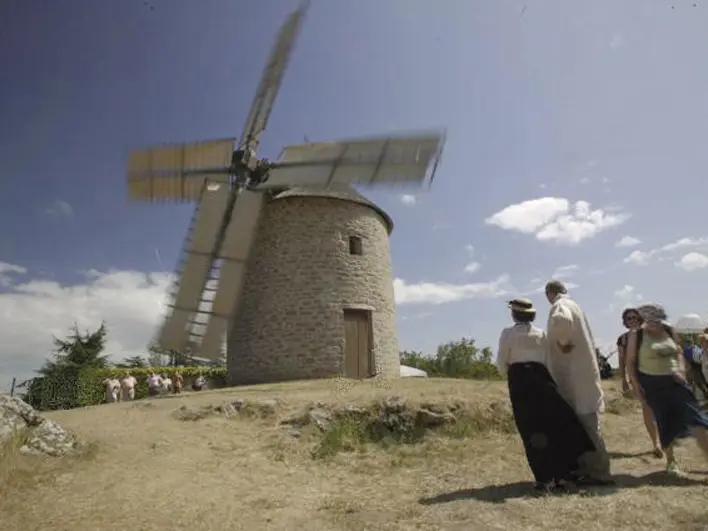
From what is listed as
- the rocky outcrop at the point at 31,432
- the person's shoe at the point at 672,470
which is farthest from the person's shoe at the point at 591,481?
the rocky outcrop at the point at 31,432

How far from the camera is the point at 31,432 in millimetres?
5879

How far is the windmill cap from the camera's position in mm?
4588

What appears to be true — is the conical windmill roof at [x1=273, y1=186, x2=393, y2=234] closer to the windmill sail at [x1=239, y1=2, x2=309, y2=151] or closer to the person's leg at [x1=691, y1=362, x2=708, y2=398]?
the windmill sail at [x1=239, y1=2, x2=309, y2=151]

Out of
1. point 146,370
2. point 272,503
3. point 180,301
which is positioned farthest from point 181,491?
point 146,370

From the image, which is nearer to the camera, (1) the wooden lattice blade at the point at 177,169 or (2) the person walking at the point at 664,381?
(2) the person walking at the point at 664,381

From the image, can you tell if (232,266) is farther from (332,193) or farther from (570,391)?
(570,391)

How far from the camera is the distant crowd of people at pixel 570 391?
418 centimetres

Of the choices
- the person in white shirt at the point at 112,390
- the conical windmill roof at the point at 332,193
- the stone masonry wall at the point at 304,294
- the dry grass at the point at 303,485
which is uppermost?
the conical windmill roof at the point at 332,193

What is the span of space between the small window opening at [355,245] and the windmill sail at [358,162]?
2.08 m

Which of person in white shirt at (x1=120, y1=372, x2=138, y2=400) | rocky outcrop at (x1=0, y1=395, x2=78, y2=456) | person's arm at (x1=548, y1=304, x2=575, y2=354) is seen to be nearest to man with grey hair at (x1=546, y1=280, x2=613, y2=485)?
person's arm at (x1=548, y1=304, x2=575, y2=354)

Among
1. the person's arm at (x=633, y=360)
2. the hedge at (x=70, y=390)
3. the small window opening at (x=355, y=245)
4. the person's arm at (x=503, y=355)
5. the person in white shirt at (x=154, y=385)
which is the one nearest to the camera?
the person's arm at (x=503, y=355)

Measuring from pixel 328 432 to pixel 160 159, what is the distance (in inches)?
347

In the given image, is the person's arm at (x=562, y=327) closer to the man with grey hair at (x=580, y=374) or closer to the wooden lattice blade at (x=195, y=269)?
the man with grey hair at (x=580, y=374)

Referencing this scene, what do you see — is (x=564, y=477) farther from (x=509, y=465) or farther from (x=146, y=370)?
(x=146, y=370)
